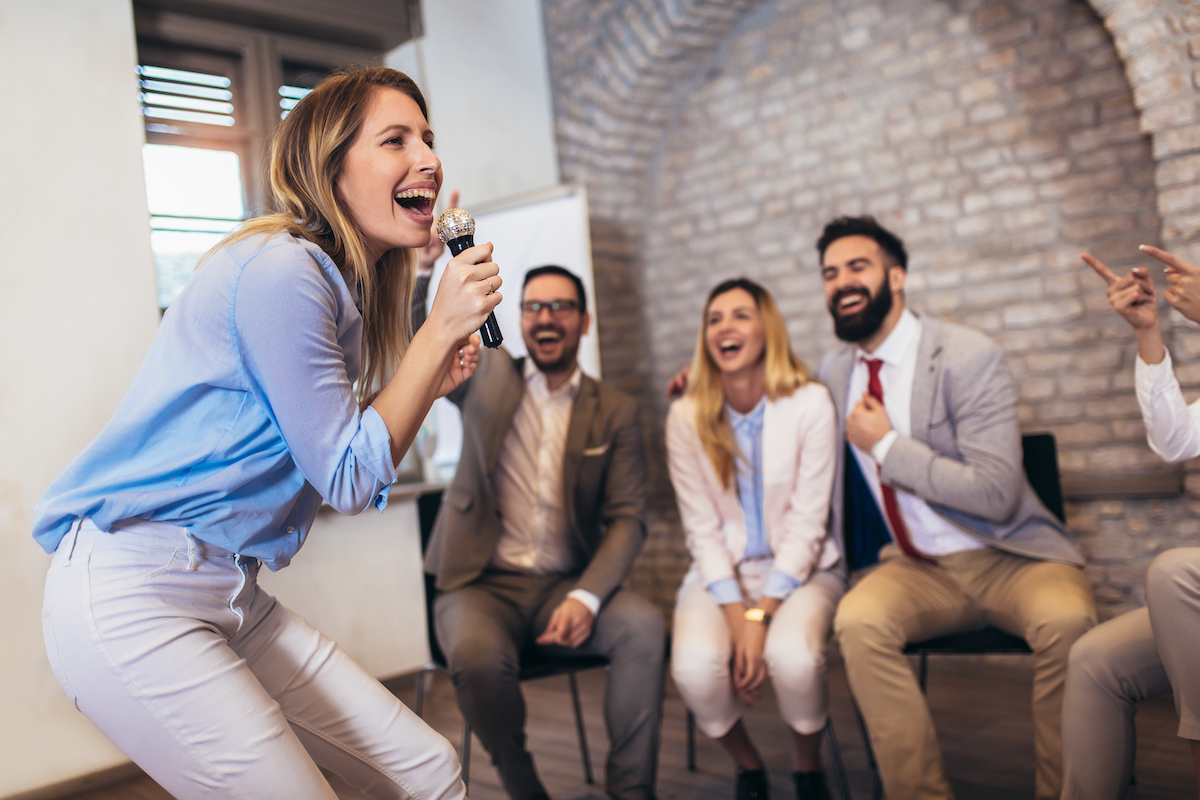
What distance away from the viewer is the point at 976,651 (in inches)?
87.3

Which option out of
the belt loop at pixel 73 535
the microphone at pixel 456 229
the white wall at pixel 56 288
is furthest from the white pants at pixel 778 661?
the white wall at pixel 56 288

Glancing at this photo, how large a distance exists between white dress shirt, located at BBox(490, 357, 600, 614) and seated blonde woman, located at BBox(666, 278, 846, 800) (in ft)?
1.20

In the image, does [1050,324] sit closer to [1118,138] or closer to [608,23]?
[1118,138]

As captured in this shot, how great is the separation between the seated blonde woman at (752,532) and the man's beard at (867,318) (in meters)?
0.18

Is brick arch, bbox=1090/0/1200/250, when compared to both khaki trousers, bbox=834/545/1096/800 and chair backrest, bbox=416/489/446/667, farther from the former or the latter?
chair backrest, bbox=416/489/446/667

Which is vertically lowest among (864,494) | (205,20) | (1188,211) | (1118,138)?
(864,494)

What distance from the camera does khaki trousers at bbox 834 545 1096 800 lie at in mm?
2080

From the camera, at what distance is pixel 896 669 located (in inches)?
84.2

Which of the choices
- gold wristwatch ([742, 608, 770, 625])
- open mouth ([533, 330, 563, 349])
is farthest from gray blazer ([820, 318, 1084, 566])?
open mouth ([533, 330, 563, 349])

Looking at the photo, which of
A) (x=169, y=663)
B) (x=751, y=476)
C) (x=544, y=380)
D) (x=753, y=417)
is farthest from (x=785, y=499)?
(x=169, y=663)

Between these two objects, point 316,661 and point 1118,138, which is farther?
point 1118,138

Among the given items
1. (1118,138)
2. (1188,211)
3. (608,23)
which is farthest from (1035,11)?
(608,23)

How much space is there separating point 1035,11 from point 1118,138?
61 centimetres

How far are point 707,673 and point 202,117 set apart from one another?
3.07 m
